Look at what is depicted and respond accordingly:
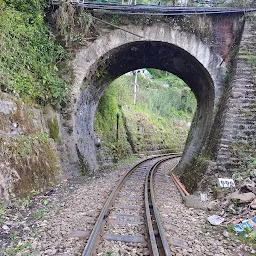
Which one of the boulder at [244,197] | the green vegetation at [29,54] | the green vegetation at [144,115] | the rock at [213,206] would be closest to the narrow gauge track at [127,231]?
the rock at [213,206]

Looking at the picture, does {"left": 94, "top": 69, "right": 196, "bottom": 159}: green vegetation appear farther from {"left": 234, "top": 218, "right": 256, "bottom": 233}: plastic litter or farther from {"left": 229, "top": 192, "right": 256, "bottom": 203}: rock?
{"left": 234, "top": 218, "right": 256, "bottom": 233}: plastic litter

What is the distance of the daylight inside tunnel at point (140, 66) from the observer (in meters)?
9.23

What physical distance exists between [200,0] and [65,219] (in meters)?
8.66

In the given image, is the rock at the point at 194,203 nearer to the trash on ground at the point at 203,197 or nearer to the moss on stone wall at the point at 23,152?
the trash on ground at the point at 203,197

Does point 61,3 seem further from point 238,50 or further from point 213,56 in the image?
point 238,50

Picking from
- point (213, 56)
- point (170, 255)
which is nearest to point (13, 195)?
point (170, 255)

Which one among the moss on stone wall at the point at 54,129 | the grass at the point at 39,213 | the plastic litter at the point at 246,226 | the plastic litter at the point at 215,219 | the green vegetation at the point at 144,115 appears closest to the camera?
the plastic litter at the point at 246,226

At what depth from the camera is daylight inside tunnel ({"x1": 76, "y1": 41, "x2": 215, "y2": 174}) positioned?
9.23 metres

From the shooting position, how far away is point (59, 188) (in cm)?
677

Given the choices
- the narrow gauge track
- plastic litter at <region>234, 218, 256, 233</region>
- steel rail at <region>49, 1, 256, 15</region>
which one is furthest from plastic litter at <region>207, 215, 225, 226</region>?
steel rail at <region>49, 1, 256, 15</region>

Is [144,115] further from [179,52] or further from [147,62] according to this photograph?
[179,52]

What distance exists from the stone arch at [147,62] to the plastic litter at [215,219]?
3893mm

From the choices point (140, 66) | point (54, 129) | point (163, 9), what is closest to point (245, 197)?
point (54, 129)

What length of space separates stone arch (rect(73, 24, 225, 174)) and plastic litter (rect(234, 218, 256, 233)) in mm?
4298
